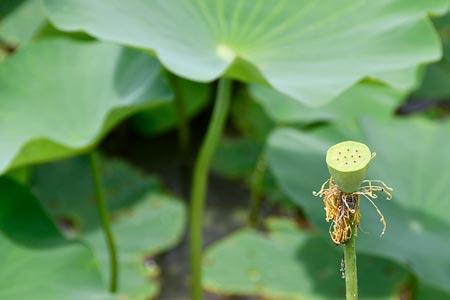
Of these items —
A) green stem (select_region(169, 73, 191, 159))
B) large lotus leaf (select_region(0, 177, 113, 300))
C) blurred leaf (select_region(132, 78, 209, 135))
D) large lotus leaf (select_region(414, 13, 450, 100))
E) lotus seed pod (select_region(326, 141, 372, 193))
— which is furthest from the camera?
large lotus leaf (select_region(414, 13, 450, 100))

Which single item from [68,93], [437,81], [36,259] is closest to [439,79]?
[437,81]

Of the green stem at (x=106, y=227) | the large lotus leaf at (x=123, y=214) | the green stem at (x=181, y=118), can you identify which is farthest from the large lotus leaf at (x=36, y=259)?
the green stem at (x=181, y=118)

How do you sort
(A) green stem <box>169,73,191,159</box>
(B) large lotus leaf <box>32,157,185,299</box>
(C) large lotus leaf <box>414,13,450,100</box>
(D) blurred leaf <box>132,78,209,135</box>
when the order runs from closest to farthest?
(B) large lotus leaf <box>32,157,185,299</box> < (A) green stem <box>169,73,191,159</box> < (D) blurred leaf <box>132,78,209,135</box> < (C) large lotus leaf <box>414,13,450,100</box>

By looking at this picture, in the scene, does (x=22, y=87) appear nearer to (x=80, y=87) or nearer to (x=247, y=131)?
(x=80, y=87)

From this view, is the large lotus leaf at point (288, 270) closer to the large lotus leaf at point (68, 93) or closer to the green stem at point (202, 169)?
the green stem at point (202, 169)

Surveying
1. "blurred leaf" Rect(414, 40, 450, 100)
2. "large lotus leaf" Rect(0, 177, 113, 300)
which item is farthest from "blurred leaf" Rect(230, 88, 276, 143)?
"large lotus leaf" Rect(0, 177, 113, 300)

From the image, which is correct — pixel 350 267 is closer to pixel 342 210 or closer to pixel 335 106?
pixel 342 210

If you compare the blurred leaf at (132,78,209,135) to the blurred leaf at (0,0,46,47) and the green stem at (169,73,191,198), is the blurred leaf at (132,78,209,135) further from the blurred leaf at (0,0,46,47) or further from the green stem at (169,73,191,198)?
Answer: the blurred leaf at (0,0,46,47)
